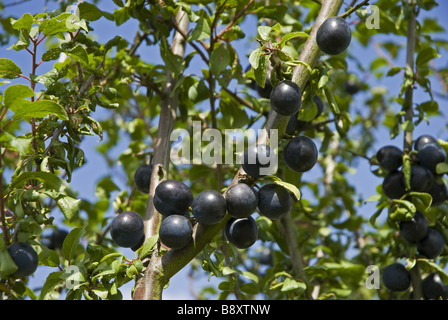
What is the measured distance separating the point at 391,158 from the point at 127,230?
1.27 meters

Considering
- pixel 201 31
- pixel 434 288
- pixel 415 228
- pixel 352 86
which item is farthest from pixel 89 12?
pixel 352 86

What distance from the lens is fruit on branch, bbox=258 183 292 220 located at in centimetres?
172

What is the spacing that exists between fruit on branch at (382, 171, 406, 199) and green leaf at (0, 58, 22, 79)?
64.6 inches

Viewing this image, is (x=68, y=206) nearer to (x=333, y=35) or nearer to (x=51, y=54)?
(x=51, y=54)

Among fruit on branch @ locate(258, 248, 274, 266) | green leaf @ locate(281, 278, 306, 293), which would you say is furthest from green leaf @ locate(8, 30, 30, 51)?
fruit on branch @ locate(258, 248, 274, 266)

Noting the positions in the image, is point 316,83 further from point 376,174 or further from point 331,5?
point 376,174

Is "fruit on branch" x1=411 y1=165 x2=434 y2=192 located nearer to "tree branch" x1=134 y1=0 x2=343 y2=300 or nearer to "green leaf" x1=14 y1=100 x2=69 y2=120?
"tree branch" x1=134 y1=0 x2=343 y2=300

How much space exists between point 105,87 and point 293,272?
1.24 metres

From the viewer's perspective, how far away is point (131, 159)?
9.67 feet

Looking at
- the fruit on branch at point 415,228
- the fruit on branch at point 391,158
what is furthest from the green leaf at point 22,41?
Answer: the fruit on branch at point 415,228

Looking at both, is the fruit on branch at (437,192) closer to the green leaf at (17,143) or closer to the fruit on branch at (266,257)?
the fruit on branch at (266,257)

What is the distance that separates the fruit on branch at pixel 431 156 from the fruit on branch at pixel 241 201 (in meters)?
1.10

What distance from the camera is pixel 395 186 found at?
2432 mm
